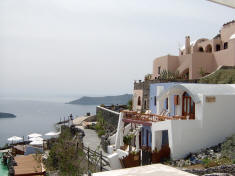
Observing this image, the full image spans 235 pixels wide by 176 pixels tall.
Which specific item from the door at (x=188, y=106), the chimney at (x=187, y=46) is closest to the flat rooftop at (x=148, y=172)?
the door at (x=188, y=106)

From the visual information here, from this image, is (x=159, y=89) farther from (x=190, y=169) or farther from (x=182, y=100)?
(x=190, y=169)

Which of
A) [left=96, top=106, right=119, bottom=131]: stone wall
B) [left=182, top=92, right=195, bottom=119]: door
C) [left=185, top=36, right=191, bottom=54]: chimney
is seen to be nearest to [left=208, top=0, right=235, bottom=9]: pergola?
[left=182, top=92, right=195, bottom=119]: door

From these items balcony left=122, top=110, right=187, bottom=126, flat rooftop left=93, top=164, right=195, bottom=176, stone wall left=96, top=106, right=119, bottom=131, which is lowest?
stone wall left=96, top=106, right=119, bottom=131

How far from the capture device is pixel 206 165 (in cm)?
1203

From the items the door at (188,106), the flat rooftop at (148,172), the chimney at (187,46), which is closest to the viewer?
the flat rooftop at (148,172)

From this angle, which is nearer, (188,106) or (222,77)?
(188,106)

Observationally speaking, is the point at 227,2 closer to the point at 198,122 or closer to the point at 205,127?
the point at 198,122

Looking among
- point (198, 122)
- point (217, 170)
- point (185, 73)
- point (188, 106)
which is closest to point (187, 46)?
Answer: point (185, 73)

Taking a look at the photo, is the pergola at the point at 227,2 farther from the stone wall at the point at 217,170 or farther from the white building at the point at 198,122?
the white building at the point at 198,122

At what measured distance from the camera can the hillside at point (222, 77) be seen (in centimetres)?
2362

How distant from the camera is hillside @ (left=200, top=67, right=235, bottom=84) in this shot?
77.5 feet

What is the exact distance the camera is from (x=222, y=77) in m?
24.5

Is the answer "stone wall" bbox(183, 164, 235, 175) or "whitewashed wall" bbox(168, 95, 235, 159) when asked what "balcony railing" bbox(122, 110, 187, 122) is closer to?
"whitewashed wall" bbox(168, 95, 235, 159)

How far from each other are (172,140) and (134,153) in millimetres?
2288
